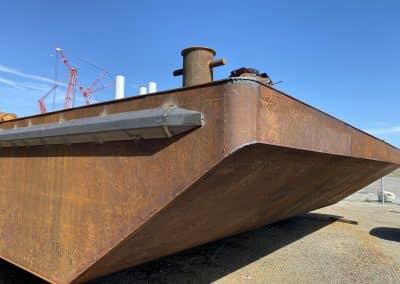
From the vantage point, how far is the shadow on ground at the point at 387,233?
6.46m

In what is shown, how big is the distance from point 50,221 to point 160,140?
4.61 ft

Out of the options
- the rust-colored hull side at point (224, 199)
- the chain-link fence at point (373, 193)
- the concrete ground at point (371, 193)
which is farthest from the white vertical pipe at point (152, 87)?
the concrete ground at point (371, 193)

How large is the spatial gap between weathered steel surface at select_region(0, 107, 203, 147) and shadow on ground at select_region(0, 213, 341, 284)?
1.73 m

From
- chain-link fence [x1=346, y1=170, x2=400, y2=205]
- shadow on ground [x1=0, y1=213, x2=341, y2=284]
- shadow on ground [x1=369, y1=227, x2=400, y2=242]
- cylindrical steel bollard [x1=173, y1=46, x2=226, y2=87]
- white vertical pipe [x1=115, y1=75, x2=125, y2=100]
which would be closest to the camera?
cylindrical steel bollard [x1=173, y1=46, x2=226, y2=87]

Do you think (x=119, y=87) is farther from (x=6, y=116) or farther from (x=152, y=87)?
(x=6, y=116)

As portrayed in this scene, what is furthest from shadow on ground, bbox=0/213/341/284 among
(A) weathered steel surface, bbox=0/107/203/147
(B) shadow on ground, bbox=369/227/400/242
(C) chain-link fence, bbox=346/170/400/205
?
(C) chain-link fence, bbox=346/170/400/205

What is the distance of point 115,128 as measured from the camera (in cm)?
232

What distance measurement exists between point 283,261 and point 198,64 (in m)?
3.19

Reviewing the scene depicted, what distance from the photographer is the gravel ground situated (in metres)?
4.10

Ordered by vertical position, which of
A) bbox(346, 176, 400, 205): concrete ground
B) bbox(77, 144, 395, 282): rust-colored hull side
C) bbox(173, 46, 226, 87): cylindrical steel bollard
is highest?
bbox(173, 46, 226, 87): cylindrical steel bollard

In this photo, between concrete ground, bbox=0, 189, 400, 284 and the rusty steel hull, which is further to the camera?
concrete ground, bbox=0, 189, 400, 284

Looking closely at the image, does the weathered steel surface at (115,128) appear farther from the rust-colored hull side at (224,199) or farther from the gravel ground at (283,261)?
the gravel ground at (283,261)

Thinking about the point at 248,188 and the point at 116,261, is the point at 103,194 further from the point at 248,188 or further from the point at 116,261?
the point at 248,188

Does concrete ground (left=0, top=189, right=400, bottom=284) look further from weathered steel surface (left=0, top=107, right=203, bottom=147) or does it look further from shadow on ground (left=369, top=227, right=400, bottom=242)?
weathered steel surface (left=0, top=107, right=203, bottom=147)
